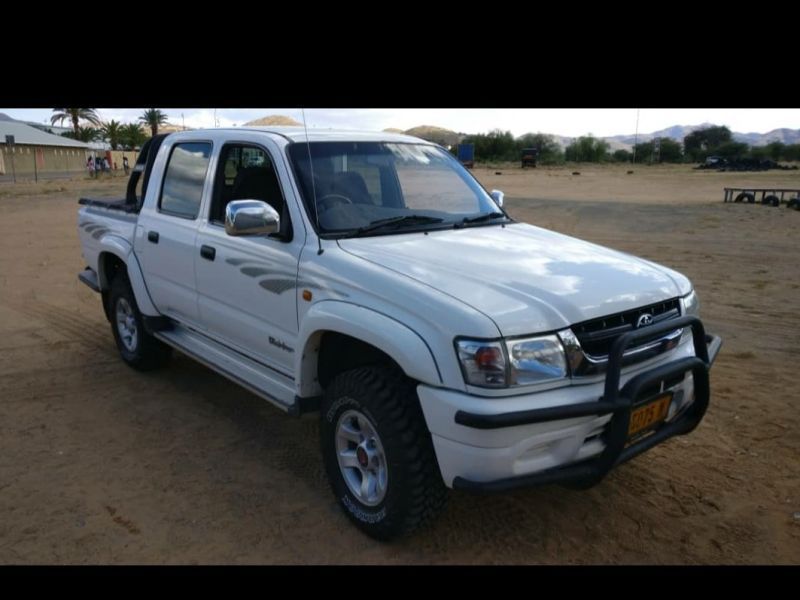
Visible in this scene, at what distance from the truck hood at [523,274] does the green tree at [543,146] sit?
186 feet

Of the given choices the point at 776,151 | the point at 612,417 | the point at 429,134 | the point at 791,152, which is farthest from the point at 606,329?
the point at 776,151

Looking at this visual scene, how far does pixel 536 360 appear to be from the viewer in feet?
8.80

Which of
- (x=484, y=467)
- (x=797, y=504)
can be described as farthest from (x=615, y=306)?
(x=797, y=504)

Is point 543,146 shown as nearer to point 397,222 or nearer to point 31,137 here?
point 31,137

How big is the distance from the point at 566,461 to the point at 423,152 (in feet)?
8.19

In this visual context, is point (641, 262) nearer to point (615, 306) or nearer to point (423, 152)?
point (615, 306)

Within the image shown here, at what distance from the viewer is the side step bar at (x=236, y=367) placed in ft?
12.1

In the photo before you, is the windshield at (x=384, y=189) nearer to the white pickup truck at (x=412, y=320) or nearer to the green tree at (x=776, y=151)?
the white pickup truck at (x=412, y=320)

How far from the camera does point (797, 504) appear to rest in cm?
345

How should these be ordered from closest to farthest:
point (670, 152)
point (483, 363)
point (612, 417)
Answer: point (483, 363) → point (612, 417) → point (670, 152)

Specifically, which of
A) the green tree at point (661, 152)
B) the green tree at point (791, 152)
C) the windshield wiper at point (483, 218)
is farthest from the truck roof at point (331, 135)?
the green tree at point (661, 152)

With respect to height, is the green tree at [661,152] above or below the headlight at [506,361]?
above

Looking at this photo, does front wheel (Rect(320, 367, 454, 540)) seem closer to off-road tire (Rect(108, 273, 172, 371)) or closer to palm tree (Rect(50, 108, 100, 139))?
off-road tire (Rect(108, 273, 172, 371))

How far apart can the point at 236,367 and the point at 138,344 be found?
1.67 meters
